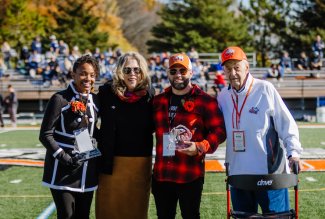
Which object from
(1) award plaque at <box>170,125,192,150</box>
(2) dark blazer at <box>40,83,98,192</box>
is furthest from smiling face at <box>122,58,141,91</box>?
(1) award plaque at <box>170,125,192,150</box>

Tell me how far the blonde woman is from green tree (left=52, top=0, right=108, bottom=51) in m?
37.7

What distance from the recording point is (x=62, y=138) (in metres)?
4.04

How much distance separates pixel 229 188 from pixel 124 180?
0.83 metres

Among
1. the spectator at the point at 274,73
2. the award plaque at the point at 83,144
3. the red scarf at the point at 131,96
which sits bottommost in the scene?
the award plaque at the point at 83,144

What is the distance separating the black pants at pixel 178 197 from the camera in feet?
13.4

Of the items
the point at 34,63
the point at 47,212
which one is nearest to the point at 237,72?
the point at 47,212

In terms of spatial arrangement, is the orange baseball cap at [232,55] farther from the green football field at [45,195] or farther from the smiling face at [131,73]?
the green football field at [45,195]

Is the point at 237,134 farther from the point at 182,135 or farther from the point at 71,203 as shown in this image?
the point at 71,203

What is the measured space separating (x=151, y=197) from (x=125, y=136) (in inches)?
112

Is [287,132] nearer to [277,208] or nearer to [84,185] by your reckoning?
[277,208]

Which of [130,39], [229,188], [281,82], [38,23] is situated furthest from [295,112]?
[130,39]

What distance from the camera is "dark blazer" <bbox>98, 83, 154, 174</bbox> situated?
4191 millimetres

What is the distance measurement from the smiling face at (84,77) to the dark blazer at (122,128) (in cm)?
21

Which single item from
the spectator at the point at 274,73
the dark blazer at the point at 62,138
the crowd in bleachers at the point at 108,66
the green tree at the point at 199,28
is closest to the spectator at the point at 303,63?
the crowd in bleachers at the point at 108,66
